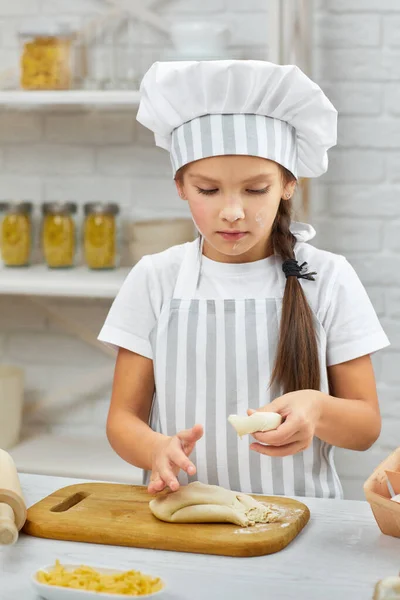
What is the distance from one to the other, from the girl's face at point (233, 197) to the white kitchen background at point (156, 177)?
3.54 ft

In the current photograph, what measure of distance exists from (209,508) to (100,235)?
1344 millimetres

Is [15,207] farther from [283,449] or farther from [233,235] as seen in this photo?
[283,449]

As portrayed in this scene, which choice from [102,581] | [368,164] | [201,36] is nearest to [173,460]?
[102,581]

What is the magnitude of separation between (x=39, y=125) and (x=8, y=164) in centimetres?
16

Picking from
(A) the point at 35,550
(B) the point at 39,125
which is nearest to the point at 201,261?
(A) the point at 35,550

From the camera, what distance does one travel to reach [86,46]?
8.08ft

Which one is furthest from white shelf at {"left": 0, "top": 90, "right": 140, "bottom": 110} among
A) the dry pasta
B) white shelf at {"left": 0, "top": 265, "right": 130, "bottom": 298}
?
the dry pasta

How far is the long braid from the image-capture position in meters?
1.42

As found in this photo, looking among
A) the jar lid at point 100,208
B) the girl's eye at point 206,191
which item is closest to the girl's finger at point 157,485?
the girl's eye at point 206,191

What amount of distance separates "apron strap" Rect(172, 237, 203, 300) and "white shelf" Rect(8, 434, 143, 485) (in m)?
0.92

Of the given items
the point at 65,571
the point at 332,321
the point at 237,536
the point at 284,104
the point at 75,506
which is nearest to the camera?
the point at 65,571

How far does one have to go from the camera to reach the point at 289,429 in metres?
1.13

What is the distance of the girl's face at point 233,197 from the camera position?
1284 mm

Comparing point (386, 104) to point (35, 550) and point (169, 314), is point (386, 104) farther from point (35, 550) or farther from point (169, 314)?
point (35, 550)
